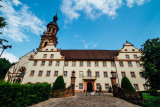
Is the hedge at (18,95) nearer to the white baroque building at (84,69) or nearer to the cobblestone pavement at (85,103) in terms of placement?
the cobblestone pavement at (85,103)

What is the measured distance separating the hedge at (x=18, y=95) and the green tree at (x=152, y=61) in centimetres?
1588

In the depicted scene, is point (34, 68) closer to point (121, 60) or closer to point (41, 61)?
point (41, 61)

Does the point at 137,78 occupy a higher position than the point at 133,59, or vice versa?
the point at 133,59

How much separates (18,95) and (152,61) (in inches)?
750

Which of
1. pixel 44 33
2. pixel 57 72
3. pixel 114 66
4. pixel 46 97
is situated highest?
pixel 44 33

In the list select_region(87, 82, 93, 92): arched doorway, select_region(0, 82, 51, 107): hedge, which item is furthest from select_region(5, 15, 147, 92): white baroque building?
select_region(0, 82, 51, 107): hedge

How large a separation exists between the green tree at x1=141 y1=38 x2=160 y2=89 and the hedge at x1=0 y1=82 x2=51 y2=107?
15.9 m

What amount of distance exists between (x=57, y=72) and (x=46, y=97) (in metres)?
10.9

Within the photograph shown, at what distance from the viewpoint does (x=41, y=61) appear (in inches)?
903

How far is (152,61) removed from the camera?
1366 cm

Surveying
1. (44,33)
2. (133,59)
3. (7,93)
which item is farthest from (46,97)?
(44,33)

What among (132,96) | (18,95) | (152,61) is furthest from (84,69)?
(18,95)

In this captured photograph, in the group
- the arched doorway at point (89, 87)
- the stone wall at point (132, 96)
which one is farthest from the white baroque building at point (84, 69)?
the stone wall at point (132, 96)

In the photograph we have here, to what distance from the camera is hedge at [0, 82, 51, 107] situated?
599 cm
